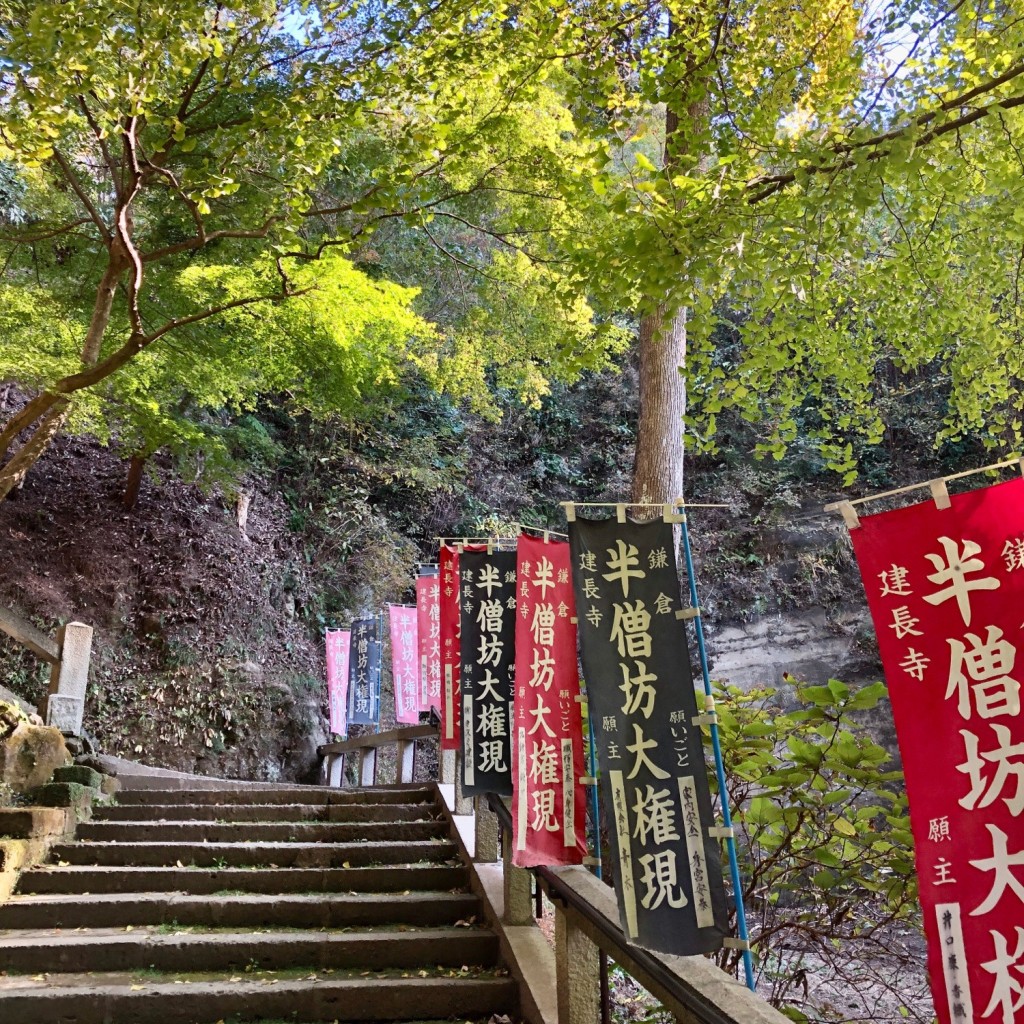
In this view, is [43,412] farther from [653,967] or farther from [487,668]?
[653,967]

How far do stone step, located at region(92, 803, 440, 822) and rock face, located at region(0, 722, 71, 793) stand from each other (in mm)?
570

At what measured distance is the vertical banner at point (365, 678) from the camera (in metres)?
11.9

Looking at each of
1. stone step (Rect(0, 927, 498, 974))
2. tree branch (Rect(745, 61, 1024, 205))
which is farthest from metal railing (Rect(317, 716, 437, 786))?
tree branch (Rect(745, 61, 1024, 205))

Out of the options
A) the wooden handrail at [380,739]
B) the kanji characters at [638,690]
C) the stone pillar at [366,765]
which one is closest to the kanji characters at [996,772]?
the kanji characters at [638,690]

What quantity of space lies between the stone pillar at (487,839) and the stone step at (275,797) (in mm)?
1804

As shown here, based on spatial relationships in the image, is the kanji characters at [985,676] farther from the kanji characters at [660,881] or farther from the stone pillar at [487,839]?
the stone pillar at [487,839]

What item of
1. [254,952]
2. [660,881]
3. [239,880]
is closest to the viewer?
[660,881]

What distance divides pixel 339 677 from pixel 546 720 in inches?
353

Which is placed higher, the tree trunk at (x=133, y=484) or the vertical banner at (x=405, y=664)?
the tree trunk at (x=133, y=484)

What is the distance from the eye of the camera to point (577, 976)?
3.30 m

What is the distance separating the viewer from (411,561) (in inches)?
659

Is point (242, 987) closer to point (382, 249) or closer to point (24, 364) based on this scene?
point (24, 364)

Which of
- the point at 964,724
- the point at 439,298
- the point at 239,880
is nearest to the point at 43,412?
the point at 239,880

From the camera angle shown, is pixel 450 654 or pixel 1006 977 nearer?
pixel 1006 977
